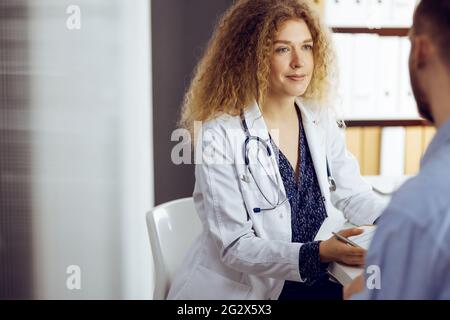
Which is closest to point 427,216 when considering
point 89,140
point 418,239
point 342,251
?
point 418,239

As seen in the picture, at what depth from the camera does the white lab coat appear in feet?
3.86

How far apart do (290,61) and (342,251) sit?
1.51 ft

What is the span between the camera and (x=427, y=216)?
23.3 inches

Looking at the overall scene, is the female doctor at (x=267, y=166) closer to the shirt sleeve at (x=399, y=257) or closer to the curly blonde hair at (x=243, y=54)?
the curly blonde hair at (x=243, y=54)

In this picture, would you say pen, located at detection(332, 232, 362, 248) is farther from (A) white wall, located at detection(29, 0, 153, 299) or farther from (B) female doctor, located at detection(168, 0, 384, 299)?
(A) white wall, located at detection(29, 0, 153, 299)

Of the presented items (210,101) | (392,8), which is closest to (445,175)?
(210,101)

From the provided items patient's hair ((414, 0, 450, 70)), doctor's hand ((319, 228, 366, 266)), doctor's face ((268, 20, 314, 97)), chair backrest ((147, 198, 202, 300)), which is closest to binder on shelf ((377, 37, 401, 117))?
doctor's face ((268, 20, 314, 97))

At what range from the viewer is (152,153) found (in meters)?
2.00

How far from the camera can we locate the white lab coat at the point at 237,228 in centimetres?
118

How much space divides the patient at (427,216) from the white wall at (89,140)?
1133 mm

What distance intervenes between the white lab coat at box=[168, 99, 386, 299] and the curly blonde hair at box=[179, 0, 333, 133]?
1.9 inches

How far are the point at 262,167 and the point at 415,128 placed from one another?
0.91 m

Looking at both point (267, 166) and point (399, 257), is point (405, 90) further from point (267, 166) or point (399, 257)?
point (399, 257)
